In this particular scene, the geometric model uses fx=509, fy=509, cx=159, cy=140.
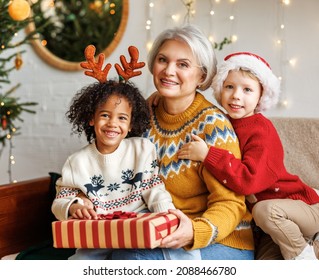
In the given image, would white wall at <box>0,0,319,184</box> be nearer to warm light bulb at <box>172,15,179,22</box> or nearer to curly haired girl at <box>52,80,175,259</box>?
warm light bulb at <box>172,15,179,22</box>

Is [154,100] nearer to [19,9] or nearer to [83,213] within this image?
[83,213]

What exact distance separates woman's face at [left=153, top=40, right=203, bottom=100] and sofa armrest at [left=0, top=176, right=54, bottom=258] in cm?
76

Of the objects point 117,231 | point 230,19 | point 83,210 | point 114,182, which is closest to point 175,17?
point 230,19

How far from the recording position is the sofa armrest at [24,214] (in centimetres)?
199

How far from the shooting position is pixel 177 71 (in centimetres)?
167

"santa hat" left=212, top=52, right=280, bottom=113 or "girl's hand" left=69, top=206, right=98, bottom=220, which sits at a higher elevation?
"santa hat" left=212, top=52, right=280, bottom=113

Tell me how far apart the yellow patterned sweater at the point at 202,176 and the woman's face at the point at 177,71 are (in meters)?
0.07

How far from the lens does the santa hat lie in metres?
1.63

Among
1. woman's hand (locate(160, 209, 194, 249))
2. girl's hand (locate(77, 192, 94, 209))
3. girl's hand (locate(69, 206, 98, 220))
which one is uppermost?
girl's hand (locate(77, 192, 94, 209))

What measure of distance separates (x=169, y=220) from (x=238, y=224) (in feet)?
1.06

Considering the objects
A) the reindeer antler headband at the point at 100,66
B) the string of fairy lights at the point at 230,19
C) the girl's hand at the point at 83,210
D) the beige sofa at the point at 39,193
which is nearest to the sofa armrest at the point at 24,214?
the beige sofa at the point at 39,193

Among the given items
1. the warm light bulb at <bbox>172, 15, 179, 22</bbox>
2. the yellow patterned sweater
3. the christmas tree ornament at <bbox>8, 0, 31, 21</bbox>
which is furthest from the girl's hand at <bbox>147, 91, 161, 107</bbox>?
the warm light bulb at <bbox>172, 15, 179, 22</bbox>

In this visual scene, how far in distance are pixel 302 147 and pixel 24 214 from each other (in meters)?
1.15
